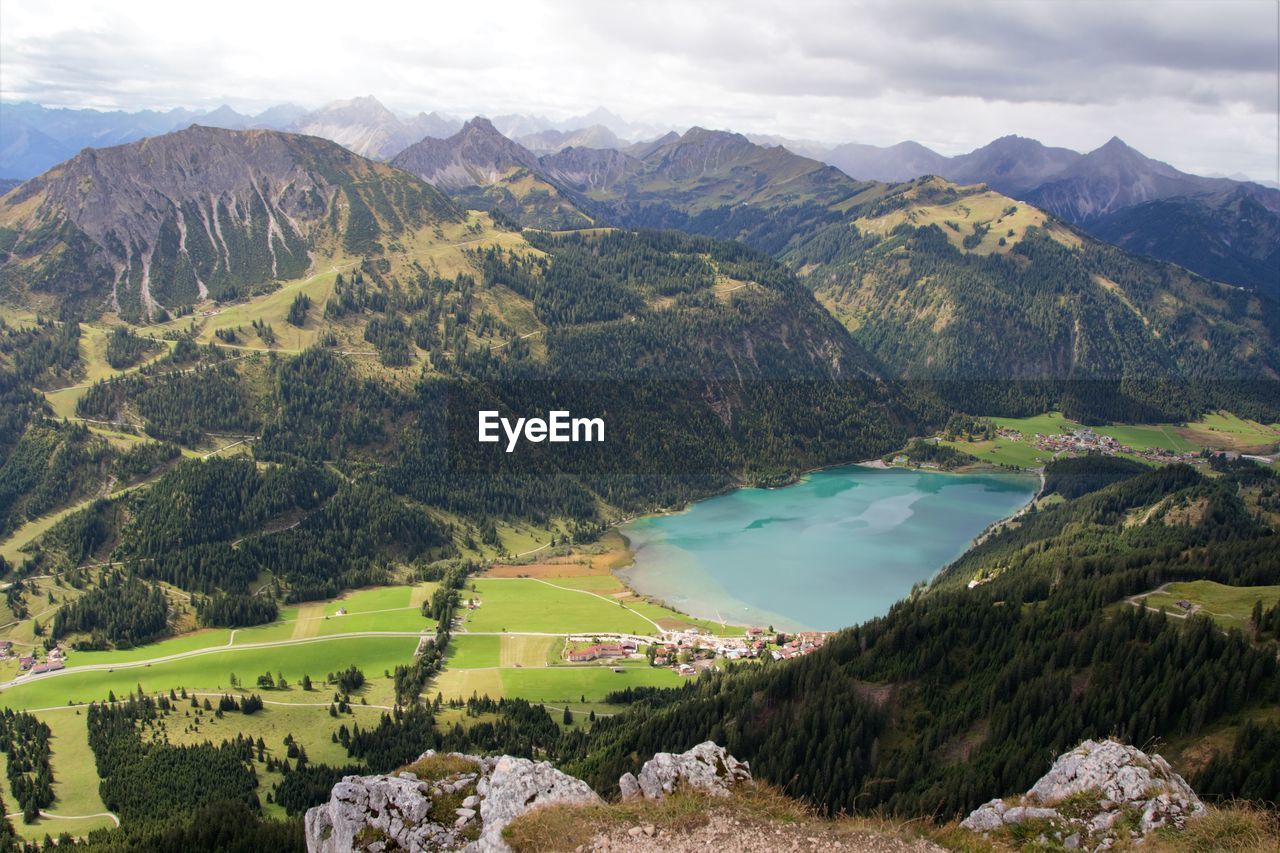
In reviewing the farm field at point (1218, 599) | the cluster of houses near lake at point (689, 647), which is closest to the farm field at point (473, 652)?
the cluster of houses near lake at point (689, 647)

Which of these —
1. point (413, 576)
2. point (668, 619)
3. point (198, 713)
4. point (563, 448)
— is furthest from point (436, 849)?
point (563, 448)

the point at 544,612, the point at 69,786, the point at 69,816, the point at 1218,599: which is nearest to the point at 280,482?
the point at 544,612

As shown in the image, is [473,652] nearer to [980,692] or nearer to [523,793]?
[980,692]

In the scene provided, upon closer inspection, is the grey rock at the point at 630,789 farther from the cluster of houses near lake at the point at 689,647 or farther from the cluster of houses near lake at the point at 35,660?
the cluster of houses near lake at the point at 35,660

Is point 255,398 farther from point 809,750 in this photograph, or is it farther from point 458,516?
point 809,750

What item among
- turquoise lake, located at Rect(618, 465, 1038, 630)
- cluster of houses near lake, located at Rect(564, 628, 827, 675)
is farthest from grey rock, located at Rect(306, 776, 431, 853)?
turquoise lake, located at Rect(618, 465, 1038, 630)
